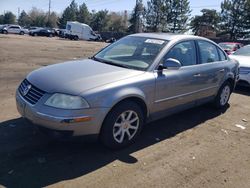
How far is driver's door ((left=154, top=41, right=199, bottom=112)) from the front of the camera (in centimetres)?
474

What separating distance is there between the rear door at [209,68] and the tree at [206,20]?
2319 inches

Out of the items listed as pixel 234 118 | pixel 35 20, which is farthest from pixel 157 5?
pixel 234 118

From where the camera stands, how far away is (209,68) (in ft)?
19.2

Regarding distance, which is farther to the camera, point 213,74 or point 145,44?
point 213,74

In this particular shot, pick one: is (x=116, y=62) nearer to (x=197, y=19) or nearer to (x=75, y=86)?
(x=75, y=86)

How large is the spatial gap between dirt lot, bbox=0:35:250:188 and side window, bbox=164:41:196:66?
1186mm

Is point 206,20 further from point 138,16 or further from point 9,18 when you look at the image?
point 9,18

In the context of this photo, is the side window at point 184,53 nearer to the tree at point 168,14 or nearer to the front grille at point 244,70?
the front grille at point 244,70

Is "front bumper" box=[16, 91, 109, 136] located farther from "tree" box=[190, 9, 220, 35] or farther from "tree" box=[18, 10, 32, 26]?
"tree" box=[18, 10, 32, 26]

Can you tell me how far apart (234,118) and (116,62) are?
294 centimetres

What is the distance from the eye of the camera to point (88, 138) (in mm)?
3910

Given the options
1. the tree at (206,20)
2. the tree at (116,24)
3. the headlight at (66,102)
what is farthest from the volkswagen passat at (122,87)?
the tree at (116,24)

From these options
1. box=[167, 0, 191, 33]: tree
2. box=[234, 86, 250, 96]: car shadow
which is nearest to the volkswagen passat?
box=[234, 86, 250, 96]: car shadow

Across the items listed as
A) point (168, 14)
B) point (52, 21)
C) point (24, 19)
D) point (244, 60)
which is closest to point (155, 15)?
point (168, 14)
